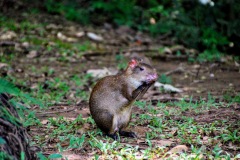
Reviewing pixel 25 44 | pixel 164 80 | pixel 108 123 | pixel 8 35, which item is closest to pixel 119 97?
pixel 108 123

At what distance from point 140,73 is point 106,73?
3985mm

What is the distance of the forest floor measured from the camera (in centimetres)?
511

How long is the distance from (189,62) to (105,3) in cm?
421

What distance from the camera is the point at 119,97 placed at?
229 inches

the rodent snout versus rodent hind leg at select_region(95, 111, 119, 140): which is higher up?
the rodent snout

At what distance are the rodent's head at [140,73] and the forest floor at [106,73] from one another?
54 cm

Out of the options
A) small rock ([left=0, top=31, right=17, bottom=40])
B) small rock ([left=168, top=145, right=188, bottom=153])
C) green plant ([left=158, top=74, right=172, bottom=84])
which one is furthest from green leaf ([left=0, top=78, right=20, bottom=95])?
small rock ([left=0, top=31, right=17, bottom=40])

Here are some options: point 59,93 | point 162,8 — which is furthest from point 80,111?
point 162,8

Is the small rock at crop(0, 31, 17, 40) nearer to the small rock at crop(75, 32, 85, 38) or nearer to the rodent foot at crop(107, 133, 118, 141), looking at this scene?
the small rock at crop(75, 32, 85, 38)

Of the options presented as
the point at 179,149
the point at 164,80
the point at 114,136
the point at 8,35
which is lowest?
the point at 164,80

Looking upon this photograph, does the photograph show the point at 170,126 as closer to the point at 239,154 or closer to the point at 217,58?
the point at 239,154

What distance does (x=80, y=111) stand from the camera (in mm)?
7125

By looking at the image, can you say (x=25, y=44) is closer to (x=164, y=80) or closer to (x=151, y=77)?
(x=164, y=80)

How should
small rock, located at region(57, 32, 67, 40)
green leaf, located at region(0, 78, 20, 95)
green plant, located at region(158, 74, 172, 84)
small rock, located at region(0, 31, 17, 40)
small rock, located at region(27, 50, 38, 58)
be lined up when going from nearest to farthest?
1. green leaf, located at region(0, 78, 20, 95)
2. green plant, located at region(158, 74, 172, 84)
3. small rock, located at region(27, 50, 38, 58)
4. small rock, located at region(0, 31, 17, 40)
5. small rock, located at region(57, 32, 67, 40)
